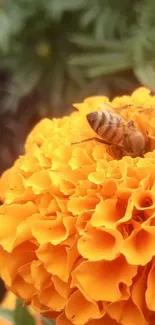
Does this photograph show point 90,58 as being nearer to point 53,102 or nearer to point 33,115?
point 53,102

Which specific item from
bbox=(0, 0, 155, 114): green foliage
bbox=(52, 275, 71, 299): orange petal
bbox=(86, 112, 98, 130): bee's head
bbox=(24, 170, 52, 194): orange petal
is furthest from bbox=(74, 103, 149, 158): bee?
bbox=(0, 0, 155, 114): green foliage

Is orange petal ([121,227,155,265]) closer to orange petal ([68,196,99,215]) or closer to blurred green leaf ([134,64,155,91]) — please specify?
orange petal ([68,196,99,215])

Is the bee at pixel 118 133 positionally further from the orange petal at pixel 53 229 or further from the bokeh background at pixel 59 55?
the bokeh background at pixel 59 55

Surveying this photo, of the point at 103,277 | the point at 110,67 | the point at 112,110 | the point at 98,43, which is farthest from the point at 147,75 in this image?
the point at 103,277

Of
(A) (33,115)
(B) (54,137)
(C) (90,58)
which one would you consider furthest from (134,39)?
(B) (54,137)

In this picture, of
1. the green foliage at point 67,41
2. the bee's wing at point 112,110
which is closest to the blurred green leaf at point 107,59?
the green foliage at point 67,41
